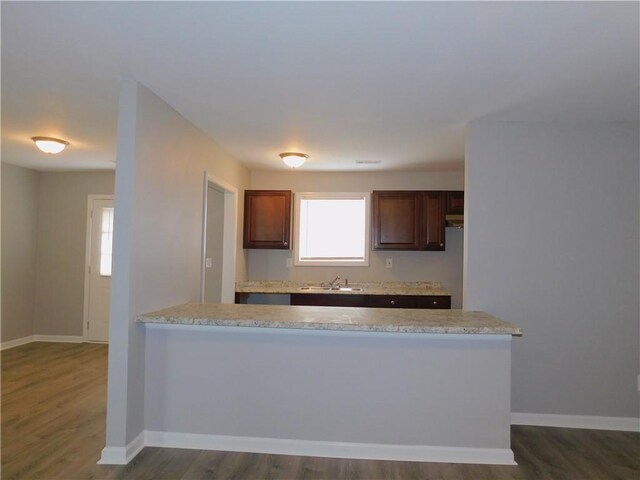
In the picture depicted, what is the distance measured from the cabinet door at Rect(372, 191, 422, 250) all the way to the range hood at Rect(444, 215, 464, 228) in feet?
1.08

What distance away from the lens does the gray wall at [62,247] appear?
5.84 m

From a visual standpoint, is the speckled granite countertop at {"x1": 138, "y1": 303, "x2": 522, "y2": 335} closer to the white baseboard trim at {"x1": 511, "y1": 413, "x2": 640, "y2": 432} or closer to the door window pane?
the white baseboard trim at {"x1": 511, "y1": 413, "x2": 640, "y2": 432}

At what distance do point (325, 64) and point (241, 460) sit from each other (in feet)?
8.08

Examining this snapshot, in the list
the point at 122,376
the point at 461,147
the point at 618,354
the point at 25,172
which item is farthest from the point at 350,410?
the point at 25,172

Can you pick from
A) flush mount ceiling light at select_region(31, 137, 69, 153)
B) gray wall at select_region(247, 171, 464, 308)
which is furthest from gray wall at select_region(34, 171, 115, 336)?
gray wall at select_region(247, 171, 464, 308)

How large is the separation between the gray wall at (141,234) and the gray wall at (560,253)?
2.30 meters

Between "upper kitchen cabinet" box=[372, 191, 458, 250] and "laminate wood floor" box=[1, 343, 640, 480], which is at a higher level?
"upper kitchen cabinet" box=[372, 191, 458, 250]

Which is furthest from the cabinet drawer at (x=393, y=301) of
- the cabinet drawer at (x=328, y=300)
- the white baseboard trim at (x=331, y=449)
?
the white baseboard trim at (x=331, y=449)

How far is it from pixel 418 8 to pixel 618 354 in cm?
305

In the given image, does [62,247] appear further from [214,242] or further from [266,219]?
[266,219]

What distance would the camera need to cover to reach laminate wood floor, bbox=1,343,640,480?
2529 millimetres

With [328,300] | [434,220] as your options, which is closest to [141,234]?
[328,300]

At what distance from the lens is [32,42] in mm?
2217

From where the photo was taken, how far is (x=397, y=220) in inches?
204
